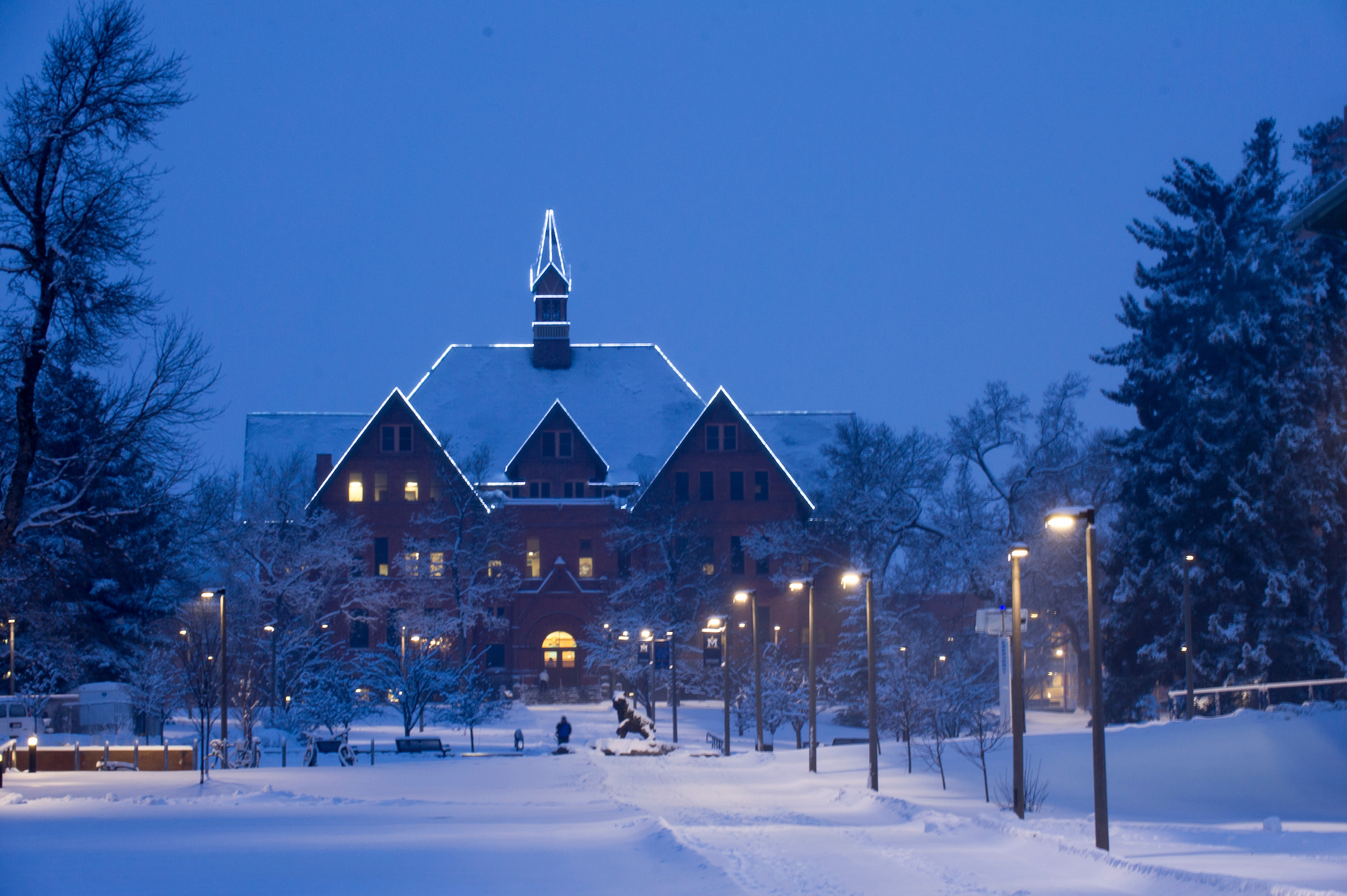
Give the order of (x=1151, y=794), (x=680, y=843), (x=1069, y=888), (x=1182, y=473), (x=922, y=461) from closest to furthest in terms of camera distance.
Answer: (x=1069, y=888) → (x=680, y=843) → (x=1151, y=794) → (x=1182, y=473) → (x=922, y=461)

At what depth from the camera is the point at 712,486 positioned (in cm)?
7338

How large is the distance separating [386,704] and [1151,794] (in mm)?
41091

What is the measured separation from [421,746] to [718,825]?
2450 centimetres

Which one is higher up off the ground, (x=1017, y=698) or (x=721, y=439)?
(x=721, y=439)

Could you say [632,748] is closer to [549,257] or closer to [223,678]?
[223,678]

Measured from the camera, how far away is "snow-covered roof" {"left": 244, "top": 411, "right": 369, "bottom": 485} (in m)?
80.3

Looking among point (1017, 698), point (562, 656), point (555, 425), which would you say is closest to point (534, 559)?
point (562, 656)

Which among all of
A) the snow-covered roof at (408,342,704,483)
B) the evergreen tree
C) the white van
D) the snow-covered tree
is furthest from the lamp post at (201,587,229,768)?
the snow-covered roof at (408,342,704,483)

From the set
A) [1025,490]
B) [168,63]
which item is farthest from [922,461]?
[168,63]

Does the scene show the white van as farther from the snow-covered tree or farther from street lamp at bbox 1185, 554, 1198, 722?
the snow-covered tree

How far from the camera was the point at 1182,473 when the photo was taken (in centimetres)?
4219

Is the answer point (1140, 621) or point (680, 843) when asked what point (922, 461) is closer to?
point (1140, 621)

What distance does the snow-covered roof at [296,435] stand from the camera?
263ft

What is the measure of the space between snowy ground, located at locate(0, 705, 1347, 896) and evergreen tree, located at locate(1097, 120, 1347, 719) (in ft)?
27.7
